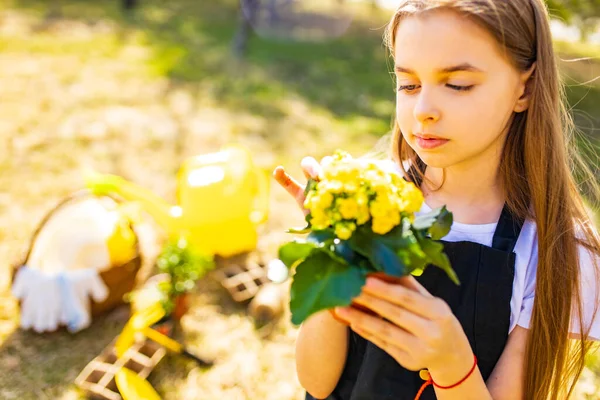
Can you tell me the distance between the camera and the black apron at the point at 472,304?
1.36 m

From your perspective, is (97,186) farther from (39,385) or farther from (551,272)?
(551,272)

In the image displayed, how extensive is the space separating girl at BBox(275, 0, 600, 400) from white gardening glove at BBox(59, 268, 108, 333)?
55.9 inches

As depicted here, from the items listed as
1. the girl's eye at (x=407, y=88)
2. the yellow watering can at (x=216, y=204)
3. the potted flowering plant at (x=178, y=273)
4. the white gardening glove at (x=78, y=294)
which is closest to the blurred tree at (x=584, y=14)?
Result: the yellow watering can at (x=216, y=204)

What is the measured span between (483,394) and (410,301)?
376mm

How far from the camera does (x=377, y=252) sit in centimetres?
99

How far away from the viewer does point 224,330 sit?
9.15 ft

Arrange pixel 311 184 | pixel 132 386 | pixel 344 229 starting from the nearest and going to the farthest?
pixel 344 229 < pixel 311 184 < pixel 132 386

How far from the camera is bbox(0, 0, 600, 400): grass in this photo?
101 inches

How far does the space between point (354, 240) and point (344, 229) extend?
0.15 feet

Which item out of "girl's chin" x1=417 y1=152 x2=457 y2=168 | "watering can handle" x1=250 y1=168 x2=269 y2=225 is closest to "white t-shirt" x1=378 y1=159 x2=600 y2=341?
"girl's chin" x1=417 y1=152 x2=457 y2=168

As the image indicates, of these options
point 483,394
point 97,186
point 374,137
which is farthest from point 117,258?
point 374,137

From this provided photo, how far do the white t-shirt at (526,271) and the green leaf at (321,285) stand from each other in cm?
54

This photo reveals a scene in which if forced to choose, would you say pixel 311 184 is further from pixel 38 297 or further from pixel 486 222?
pixel 38 297

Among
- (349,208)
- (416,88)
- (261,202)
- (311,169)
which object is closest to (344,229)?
(349,208)
